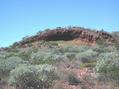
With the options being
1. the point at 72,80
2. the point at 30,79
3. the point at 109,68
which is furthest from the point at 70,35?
the point at 30,79

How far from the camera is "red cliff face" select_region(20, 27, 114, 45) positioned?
153ft

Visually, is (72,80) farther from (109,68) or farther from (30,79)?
(30,79)

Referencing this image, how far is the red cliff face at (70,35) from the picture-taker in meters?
46.6

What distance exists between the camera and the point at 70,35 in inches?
1941

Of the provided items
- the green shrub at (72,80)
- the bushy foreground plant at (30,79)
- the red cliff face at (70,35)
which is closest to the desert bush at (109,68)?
the green shrub at (72,80)

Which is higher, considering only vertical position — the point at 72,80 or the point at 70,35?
the point at 70,35

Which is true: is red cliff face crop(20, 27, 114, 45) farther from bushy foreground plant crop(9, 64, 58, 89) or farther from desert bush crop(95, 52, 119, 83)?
bushy foreground plant crop(9, 64, 58, 89)

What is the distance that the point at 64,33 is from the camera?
4988cm

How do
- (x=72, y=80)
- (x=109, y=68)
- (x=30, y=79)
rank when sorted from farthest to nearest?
(x=109, y=68) → (x=72, y=80) → (x=30, y=79)

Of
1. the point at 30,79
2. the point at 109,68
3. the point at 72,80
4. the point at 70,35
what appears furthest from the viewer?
the point at 70,35

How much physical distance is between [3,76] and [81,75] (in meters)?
3.31

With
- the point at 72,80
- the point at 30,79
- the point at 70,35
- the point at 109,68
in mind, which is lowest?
the point at 30,79

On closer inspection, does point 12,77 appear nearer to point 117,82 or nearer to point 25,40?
point 117,82

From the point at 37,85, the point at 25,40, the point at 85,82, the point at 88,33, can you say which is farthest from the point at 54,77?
the point at 25,40
